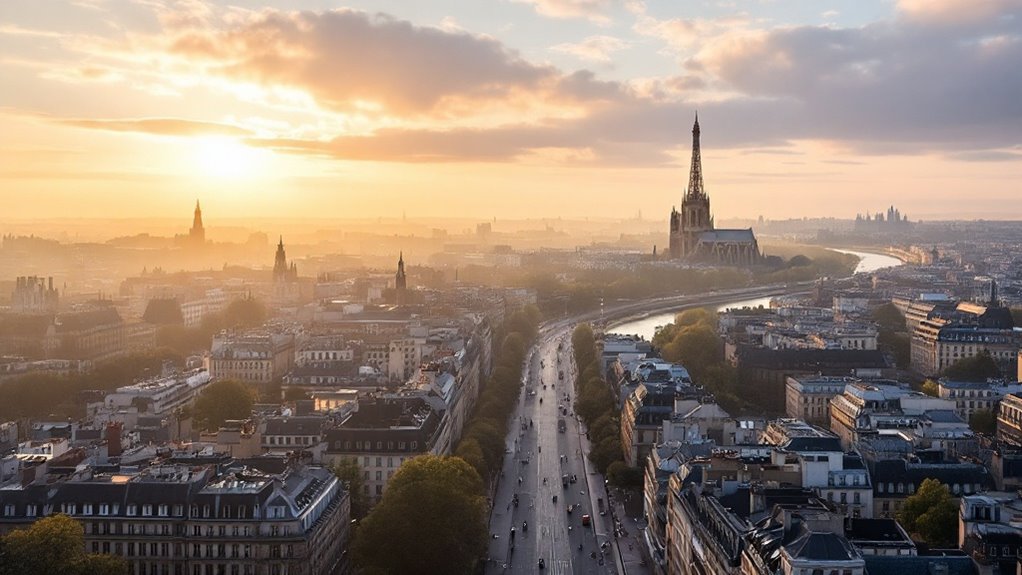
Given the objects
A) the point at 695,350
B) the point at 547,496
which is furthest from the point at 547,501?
the point at 695,350

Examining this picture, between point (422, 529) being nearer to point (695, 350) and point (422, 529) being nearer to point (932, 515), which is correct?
point (932, 515)

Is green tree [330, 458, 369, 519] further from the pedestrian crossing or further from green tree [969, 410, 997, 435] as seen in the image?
green tree [969, 410, 997, 435]

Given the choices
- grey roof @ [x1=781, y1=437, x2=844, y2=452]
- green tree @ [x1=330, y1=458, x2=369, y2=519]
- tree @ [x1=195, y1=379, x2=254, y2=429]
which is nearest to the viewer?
grey roof @ [x1=781, y1=437, x2=844, y2=452]

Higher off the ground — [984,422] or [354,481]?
[354,481]

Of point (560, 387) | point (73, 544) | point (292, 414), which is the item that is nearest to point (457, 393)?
point (292, 414)

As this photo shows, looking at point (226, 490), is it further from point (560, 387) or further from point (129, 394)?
point (560, 387)

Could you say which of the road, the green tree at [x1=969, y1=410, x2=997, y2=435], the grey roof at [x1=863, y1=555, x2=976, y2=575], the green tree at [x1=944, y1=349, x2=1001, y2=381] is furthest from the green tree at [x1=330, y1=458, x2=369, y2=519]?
the green tree at [x1=944, y1=349, x2=1001, y2=381]
